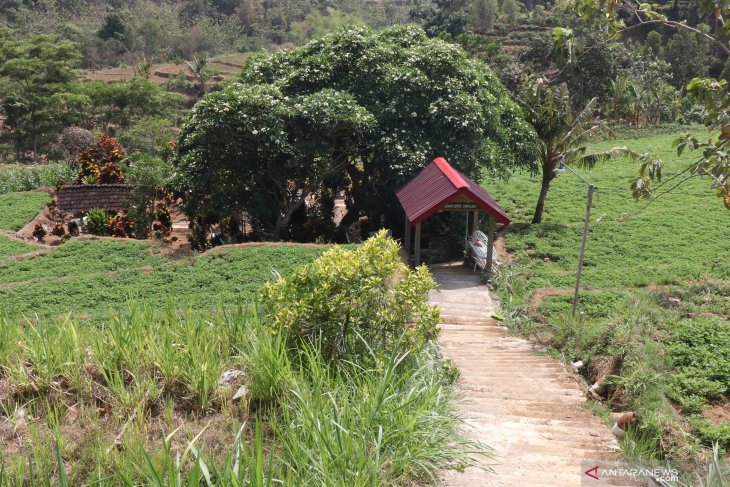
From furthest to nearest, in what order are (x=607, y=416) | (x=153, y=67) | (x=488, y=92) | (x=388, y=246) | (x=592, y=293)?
(x=153, y=67), (x=488, y=92), (x=592, y=293), (x=607, y=416), (x=388, y=246)

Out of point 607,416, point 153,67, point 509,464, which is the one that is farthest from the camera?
point 153,67

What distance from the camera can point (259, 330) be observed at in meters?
5.87

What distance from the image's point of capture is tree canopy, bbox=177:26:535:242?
1623 cm

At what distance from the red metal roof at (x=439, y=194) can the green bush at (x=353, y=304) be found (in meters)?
7.26

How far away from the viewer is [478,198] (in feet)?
45.1

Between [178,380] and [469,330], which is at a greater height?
[178,380]

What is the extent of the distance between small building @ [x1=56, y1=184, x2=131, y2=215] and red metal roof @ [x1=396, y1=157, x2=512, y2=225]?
9885mm

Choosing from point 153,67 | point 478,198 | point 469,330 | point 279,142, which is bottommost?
point 469,330

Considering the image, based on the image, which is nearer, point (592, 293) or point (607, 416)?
point (607, 416)

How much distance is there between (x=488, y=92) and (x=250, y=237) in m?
7.62

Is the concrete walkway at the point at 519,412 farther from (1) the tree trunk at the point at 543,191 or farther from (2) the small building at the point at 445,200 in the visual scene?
(1) the tree trunk at the point at 543,191

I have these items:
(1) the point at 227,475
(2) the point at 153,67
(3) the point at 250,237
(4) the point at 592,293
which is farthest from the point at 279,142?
(2) the point at 153,67

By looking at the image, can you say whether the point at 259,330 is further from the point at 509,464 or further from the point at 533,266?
the point at 533,266

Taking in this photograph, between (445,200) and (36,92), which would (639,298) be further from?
(36,92)
